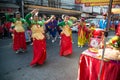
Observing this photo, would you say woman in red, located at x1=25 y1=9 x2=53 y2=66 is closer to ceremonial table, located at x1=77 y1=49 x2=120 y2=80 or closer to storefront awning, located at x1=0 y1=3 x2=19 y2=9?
ceremonial table, located at x1=77 y1=49 x2=120 y2=80

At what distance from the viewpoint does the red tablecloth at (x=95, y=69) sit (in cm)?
328

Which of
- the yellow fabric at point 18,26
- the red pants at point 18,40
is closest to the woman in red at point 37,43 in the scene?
the yellow fabric at point 18,26

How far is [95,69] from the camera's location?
3555 millimetres

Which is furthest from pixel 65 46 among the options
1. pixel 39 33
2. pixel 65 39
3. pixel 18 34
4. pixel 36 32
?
pixel 18 34

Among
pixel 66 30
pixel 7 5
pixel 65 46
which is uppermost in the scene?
pixel 7 5

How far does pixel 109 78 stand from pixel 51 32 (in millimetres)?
10099

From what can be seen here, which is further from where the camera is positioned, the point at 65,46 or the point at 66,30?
the point at 66,30

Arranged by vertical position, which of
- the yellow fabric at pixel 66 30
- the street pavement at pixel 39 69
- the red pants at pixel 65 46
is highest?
the yellow fabric at pixel 66 30

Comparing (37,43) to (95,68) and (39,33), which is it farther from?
(95,68)

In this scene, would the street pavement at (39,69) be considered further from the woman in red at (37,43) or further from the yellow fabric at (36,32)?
the yellow fabric at (36,32)

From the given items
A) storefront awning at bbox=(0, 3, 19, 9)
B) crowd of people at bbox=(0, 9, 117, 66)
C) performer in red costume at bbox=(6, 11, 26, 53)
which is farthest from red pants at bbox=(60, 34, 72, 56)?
storefront awning at bbox=(0, 3, 19, 9)

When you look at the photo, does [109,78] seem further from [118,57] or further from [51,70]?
[51,70]

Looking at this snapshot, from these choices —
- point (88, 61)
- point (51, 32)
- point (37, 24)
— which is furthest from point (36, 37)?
point (51, 32)

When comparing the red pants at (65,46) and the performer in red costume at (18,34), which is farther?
the performer in red costume at (18,34)
